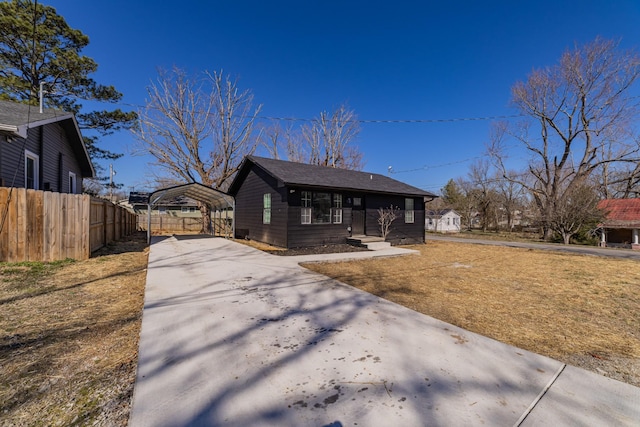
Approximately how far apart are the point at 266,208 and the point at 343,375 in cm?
1012

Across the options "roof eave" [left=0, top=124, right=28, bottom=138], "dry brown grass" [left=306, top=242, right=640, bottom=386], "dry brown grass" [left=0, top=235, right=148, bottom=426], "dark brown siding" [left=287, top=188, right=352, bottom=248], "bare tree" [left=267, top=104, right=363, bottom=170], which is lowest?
"dry brown grass" [left=306, top=242, right=640, bottom=386]

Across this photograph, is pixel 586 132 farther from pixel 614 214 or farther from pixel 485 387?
pixel 485 387

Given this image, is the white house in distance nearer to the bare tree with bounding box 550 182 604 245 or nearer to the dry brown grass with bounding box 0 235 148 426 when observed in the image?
the bare tree with bounding box 550 182 604 245

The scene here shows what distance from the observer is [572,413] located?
1853mm

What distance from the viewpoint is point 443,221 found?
35.2 meters

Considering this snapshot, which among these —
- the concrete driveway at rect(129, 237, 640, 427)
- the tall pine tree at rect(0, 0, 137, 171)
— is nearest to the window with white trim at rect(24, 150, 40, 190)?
the tall pine tree at rect(0, 0, 137, 171)

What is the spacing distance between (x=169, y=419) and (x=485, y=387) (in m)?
2.28

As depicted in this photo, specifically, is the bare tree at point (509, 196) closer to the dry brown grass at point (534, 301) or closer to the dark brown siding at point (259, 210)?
the dry brown grass at point (534, 301)

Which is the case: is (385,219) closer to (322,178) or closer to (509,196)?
(322,178)

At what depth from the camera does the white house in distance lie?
1358 inches

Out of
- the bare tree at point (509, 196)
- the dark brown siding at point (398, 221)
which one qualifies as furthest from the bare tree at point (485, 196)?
the dark brown siding at point (398, 221)

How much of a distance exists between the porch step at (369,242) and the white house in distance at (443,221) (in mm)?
25011

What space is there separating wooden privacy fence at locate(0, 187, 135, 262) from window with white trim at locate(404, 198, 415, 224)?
12682 mm

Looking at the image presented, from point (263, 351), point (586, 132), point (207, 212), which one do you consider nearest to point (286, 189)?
point (263, 351)
